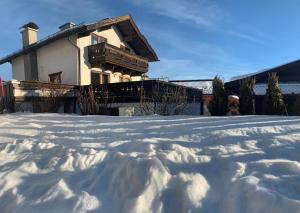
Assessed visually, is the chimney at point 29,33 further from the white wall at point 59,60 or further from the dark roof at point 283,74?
the dark roof at point 283,74

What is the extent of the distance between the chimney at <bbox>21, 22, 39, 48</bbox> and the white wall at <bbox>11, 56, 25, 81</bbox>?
1.24 metres

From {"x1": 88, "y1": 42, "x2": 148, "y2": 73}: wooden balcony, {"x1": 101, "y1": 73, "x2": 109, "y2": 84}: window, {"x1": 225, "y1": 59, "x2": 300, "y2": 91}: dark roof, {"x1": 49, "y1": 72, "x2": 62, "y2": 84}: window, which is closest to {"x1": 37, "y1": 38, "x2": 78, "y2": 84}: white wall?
{"x1": 49, "y1": 72, "x2": 62, "y2": 84}: window

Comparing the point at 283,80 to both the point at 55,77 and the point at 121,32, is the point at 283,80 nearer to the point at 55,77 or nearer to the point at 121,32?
the point at 121,32

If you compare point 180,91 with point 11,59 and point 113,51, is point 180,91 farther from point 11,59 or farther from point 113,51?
point 11,59

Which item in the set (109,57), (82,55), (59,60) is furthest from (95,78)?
(59,60)

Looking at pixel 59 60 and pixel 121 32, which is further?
pixel 121 32

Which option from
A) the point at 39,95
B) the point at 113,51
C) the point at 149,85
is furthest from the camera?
the point at 113,51

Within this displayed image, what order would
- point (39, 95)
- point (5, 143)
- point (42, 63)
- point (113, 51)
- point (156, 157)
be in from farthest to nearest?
point (42, 63)
point (113, 51)
point (39, 95)
point (5, 143)
point (156, 157)

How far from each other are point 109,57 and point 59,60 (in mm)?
3580

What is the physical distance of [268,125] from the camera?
17.7 ft

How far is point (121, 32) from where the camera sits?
23922 mm

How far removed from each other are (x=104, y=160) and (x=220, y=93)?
745cm

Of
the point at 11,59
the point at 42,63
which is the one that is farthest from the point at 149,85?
the point at 11,59

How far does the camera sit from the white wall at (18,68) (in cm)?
2291
